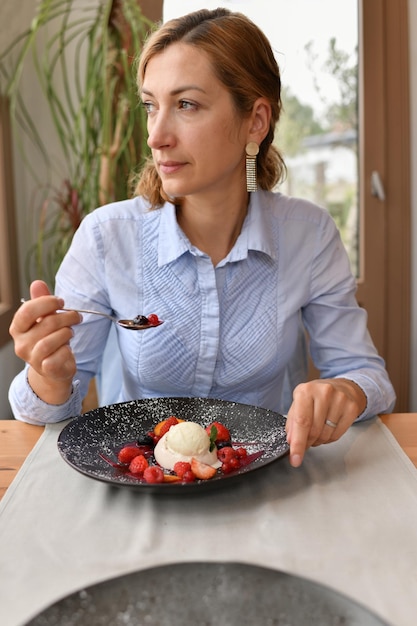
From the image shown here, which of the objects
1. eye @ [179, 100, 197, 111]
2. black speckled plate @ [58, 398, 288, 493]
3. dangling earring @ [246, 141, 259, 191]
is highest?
eye @ [179, 100, 197, 111]

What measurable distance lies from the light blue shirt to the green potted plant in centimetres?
95

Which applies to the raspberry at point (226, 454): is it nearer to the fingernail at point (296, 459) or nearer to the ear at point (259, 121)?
the fingernail at point (296, 459)

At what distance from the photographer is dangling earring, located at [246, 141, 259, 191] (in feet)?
5.44

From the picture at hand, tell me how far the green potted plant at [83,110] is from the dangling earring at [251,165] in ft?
2.97

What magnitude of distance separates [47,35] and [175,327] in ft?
6.58

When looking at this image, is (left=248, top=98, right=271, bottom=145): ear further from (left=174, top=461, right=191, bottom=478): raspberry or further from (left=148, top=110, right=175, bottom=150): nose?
(left=174, top=461, right=191, bottom=478): raspberry

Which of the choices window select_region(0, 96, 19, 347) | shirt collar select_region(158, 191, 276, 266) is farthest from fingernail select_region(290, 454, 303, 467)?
window select_region(0, 96, 19, 347)

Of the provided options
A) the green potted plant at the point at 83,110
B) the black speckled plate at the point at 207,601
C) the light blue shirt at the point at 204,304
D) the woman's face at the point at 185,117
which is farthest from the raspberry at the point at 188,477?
the green potted plant at the point at 83,110

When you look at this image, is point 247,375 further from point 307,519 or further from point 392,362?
point 392,362

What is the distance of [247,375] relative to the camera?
163 cm

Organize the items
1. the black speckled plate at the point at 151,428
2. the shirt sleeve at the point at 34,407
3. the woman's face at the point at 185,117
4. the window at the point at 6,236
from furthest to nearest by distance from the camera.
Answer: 1. the window at the point at 6,236
2. the woman's face at the point at 185,117
3. the shirt sleeve at the point at 34,407
4. the black speckled plate at the point at 151,428

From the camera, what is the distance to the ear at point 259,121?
1632 mm

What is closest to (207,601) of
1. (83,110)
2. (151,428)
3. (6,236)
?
(151,428)

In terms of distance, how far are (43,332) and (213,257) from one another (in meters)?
0.55
